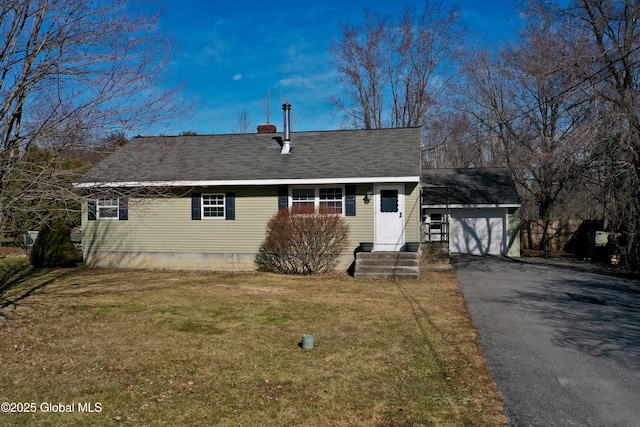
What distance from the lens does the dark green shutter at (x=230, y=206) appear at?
14.9 m

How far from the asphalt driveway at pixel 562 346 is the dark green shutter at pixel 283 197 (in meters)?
5.62

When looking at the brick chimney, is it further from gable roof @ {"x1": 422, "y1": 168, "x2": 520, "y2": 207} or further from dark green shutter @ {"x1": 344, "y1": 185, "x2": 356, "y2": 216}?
dark green shutter @ {"x1": 344, "y1": 185, "x2": 356, "y2": 216}

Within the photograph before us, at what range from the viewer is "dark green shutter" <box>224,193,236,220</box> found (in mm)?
14852

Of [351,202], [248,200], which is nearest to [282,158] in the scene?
[248,200]

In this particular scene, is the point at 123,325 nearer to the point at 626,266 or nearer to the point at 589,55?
the point at 626,266

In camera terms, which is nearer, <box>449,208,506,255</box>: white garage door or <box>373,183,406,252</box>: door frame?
<box>373,183,406,252</box>: door frame

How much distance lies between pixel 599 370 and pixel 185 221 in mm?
12460

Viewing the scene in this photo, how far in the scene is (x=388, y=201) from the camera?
14203 millimetres

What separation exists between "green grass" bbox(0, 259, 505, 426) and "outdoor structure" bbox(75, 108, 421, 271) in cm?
407

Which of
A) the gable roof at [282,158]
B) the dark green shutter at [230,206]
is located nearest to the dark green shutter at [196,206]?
the gable roof at [282,158]

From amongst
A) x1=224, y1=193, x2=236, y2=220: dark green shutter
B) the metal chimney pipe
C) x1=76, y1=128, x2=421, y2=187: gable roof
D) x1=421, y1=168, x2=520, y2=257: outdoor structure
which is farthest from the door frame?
x1=421, y1=168, x2=520, y2=257: outdoor structure

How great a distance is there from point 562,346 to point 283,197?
31.6 feet

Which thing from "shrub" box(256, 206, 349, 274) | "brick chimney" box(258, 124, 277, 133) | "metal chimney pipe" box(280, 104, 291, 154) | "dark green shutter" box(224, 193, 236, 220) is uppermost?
"brick chimney" box(258, 124, 277, 133)

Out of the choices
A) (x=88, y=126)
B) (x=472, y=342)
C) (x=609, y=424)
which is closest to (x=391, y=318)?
(x=472, y=342)
